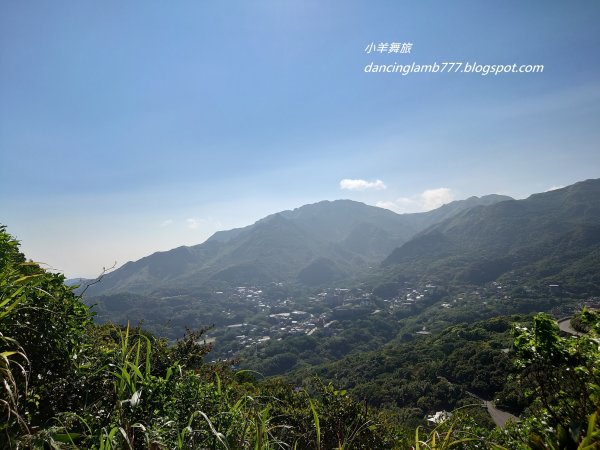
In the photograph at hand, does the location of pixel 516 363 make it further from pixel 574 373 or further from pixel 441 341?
pixel 441 341

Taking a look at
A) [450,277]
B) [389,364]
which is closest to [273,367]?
[389,364]

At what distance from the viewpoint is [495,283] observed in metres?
163

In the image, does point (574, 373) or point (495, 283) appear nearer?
point (574, 373)

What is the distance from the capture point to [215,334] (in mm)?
140375

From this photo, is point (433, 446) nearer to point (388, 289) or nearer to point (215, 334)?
point (215, 334)

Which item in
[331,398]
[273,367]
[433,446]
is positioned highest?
[433,446]

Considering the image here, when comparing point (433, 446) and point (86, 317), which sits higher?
point (86, 317)

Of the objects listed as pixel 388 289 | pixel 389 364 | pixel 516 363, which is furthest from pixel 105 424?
pixel 388 289

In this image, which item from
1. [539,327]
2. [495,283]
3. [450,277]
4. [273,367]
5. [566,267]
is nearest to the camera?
[539,327]

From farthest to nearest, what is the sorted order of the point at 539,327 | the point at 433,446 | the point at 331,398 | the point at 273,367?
the point at 273,367 < the point at 331,398 < the point at 539,327 < the point at 433,446

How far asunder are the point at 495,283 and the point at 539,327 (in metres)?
188

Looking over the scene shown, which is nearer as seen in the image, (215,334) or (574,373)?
(574,373)

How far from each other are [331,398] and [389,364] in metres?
60.4

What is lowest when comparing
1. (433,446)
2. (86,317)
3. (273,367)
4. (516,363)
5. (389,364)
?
(273,367)
